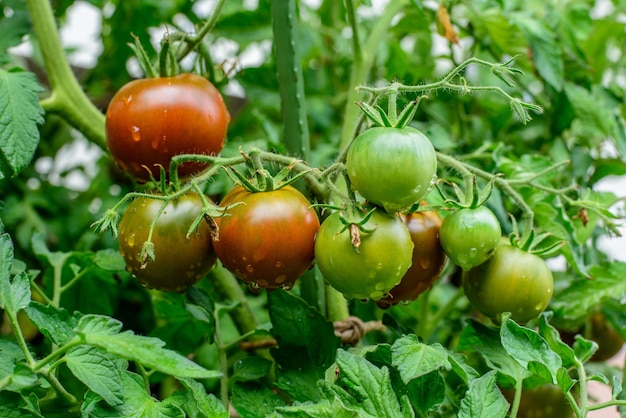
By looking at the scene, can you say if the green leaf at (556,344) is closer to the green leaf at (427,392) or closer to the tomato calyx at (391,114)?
the green leaf at (427,392)

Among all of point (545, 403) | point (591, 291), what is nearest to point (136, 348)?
point (591, 291)

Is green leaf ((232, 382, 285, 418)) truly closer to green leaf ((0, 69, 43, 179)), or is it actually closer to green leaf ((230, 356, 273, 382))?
green leaf ((230, 356, 273, 382))

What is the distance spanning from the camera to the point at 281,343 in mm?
677

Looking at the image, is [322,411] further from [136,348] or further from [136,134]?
[136,134]

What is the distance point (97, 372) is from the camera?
0.52 meters

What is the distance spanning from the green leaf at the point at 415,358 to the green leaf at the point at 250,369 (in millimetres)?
173

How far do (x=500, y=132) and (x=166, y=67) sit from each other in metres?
0.64

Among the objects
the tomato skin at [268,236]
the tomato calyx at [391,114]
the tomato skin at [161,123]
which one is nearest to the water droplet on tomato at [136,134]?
the tomato skin at [161,123]

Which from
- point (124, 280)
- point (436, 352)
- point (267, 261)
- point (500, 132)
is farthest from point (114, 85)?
point (436, 352)

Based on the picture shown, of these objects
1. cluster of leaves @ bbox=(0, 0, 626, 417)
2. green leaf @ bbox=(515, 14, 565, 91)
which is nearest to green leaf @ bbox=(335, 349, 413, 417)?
cluster of leaves @ bbox=(0, 0, 626, 417)

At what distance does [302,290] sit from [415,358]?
23 centimetres

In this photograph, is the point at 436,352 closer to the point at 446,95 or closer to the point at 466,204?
the point at 466,204

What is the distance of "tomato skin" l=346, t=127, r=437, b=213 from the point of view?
52cm

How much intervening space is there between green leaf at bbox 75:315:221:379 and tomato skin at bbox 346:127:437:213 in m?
0.18
